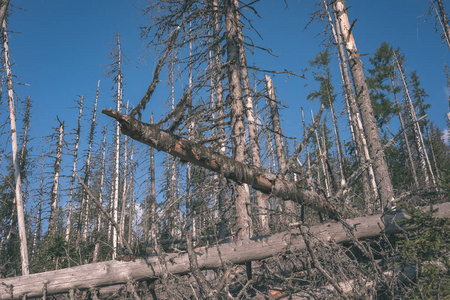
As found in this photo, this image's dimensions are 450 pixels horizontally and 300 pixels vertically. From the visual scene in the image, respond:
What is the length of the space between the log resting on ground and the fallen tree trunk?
2.40 feet

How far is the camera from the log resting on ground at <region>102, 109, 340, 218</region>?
3115mm

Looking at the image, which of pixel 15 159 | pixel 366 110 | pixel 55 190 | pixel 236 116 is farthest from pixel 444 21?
pixel 55 190

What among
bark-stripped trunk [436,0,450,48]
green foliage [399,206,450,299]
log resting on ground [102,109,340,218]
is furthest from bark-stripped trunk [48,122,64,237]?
bark-stripped trunk [436,0,450,48]

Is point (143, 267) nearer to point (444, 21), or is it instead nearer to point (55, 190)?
point (444, 21)

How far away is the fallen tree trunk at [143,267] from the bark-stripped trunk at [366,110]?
10.7 ft

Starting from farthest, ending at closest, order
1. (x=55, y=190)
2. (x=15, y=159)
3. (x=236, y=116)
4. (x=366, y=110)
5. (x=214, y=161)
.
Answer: (x=55, y=190) → (x=15, y=159) → (x=366, y=110) → (x=236, y=116) → (x=214, y=161)

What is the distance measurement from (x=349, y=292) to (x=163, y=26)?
6453mm

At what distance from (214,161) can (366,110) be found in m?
6.55

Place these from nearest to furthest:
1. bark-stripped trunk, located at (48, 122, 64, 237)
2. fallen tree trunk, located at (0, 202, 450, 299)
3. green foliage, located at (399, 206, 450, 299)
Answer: green foliage, located at (399, 206, 450, 299)
fallen tree trunk, located at (0, 202, 450, 299)
bark-stripped trunk, located at (48, 122, 64, 237)

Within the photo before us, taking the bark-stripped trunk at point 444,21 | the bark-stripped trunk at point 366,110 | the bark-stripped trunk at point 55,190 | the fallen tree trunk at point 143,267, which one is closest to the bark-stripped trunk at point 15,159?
the fallen tree trunk at point 143,267

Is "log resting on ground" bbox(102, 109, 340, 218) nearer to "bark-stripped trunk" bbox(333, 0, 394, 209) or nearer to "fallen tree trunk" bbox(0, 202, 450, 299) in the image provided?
"fallen tree trunk" bbox(0, 202, 450, 299)

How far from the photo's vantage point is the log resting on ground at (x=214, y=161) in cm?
312

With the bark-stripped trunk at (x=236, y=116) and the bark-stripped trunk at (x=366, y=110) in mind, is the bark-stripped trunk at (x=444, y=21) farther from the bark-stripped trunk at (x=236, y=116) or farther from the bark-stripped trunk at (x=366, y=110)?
the bark-stripped trunk at (x=236, y=116)

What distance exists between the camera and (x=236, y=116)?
590 cm
